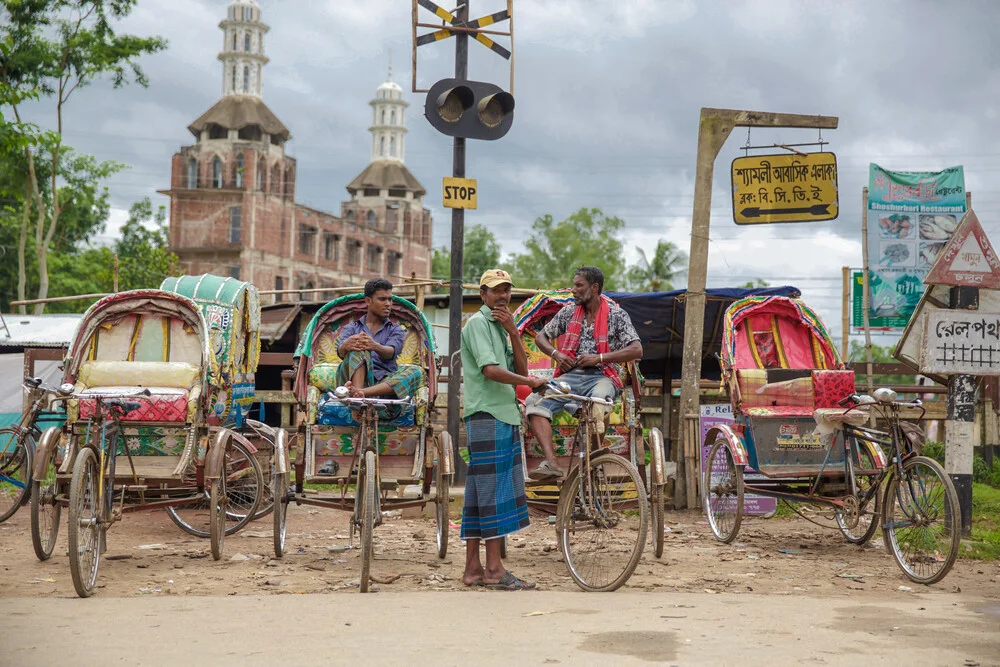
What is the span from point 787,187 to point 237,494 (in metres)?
6.29

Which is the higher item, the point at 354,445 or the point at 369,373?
the point at 369,373

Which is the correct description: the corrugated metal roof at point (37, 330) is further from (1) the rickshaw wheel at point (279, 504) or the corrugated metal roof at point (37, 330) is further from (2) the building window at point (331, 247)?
(2) the building window at point (331, 247)

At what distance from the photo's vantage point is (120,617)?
5.78 meters

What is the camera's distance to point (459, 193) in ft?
35.0

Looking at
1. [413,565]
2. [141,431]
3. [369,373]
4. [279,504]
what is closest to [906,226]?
[369,373]

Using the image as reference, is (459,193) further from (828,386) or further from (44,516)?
(44,516)

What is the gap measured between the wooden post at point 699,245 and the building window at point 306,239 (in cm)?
6099

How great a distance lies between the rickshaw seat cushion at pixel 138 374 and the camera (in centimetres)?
873

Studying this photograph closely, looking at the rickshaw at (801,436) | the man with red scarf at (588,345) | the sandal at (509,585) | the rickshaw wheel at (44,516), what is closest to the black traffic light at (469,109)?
the man with red scarf at (588,345)

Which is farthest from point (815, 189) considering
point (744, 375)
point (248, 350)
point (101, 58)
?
point (101, 58)

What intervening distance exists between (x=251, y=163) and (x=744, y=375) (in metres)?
61.5

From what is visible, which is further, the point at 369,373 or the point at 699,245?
the point at 699,245

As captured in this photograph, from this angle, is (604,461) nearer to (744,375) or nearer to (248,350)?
(744,375)

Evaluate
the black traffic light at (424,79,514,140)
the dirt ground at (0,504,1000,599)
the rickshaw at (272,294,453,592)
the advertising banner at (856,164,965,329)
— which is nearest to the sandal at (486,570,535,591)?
the dirt ground at (0,504,1000,599)
